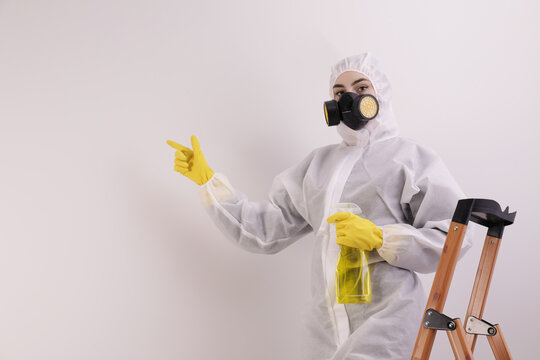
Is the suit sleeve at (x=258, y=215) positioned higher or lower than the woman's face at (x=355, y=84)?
lower

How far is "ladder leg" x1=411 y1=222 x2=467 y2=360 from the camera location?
1092mm

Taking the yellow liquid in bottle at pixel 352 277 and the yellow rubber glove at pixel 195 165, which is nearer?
the yellow liquid in bottle at pixel 352 277

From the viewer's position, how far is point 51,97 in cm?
166

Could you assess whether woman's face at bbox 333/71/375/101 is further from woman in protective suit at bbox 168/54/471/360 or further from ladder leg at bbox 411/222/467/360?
ladder leg at bbox 411/222/467/360

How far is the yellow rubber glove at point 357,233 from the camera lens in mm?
1275

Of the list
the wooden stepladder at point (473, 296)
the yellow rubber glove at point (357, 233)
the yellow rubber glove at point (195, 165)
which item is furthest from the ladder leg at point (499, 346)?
the yellow rubber glove at point (195, 165)

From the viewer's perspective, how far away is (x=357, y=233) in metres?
1.27

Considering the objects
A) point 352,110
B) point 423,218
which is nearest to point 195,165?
point 352,110

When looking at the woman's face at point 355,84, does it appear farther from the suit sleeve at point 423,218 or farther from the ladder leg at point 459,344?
the ladder leg at point 459,344

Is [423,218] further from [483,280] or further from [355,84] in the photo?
[355,84]

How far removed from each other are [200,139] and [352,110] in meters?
0.57

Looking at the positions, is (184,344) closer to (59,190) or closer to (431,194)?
(59,190)

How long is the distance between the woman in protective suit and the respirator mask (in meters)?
0.03

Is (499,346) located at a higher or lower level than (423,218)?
lower
